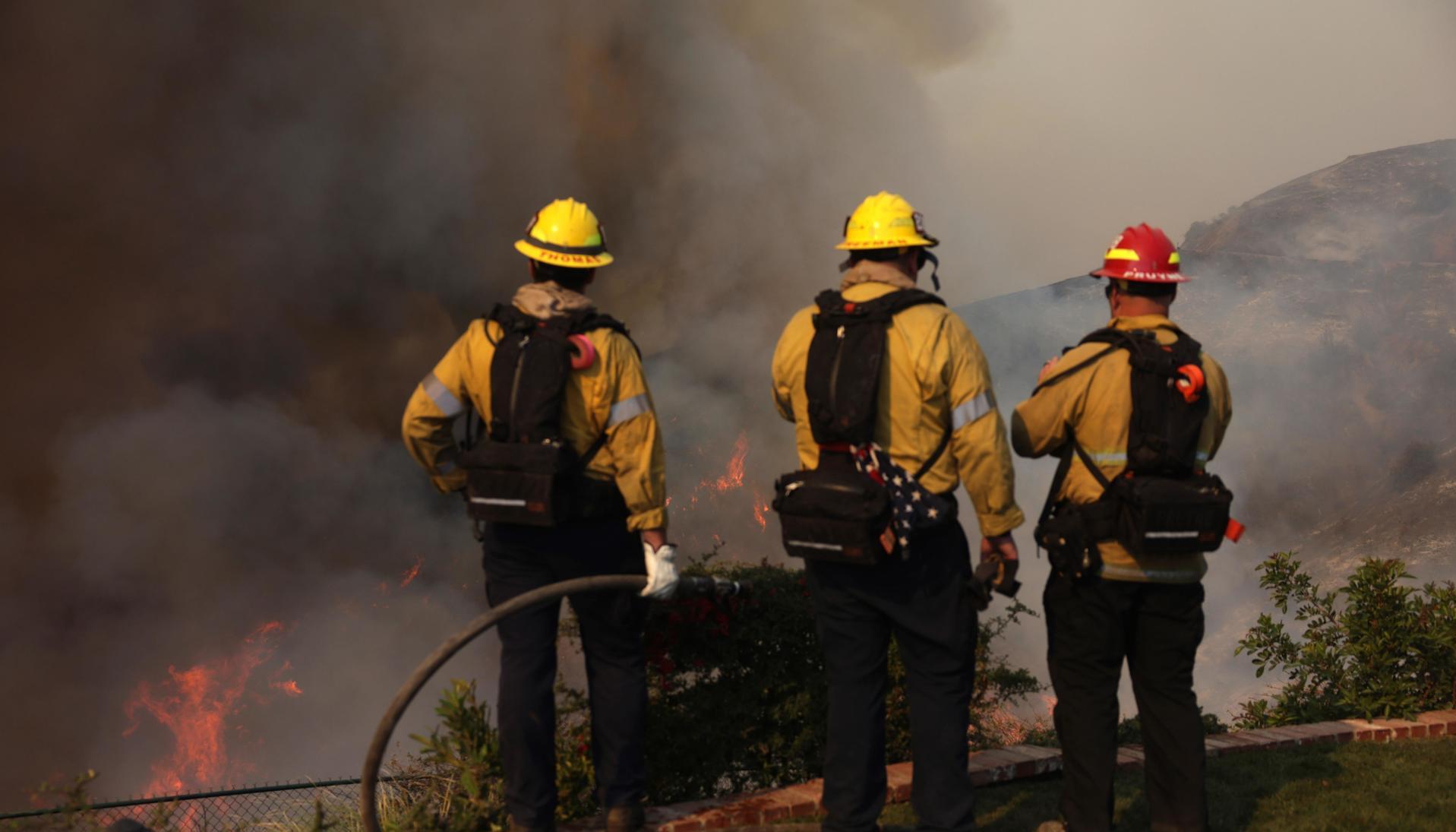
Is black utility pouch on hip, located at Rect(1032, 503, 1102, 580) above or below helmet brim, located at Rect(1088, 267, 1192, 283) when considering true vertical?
below

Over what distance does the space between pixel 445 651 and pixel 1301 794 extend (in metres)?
3.68

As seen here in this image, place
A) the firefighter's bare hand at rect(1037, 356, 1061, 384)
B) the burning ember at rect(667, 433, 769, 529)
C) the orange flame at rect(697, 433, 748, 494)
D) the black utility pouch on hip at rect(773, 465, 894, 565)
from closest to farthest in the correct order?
the black utility pouch on hip at rect(773, 465, 894, 565) → the firefighter's bare hand at rect(1037, 356, 1061, 384) → the burning ember at rect(667, 433, 769, 529) → the orange flame at rect(697, 433, 748, 494)

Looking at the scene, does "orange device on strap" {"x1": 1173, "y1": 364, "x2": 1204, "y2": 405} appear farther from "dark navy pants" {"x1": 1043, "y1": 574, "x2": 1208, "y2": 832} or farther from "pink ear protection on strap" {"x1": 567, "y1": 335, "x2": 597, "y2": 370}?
"pink ear protection on strap" {"x1": 567, "y1": 335, "x2": 597, "y2": 370}

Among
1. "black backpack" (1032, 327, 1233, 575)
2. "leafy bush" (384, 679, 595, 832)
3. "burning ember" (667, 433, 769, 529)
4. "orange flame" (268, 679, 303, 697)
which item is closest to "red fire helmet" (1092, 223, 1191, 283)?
"black backpack" (1032, 327, 1233, 575)

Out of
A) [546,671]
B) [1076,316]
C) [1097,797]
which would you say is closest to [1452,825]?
[1097,797]

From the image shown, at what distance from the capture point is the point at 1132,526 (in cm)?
394

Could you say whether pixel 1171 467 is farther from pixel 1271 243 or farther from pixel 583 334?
pixel 1271 243

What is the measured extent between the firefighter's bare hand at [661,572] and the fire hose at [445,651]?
0.10 feet

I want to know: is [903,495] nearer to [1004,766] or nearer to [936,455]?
[936,455]

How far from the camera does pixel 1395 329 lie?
143 ft

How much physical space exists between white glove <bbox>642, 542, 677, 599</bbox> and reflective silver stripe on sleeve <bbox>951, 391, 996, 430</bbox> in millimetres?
1079

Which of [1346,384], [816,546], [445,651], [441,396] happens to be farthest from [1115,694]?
[1346,384]

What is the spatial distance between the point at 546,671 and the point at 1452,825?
347 centimetres

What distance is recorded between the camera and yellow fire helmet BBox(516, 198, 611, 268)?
4199 millimetres
